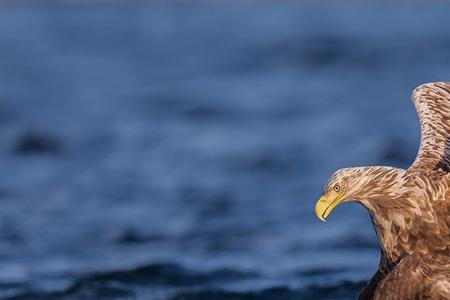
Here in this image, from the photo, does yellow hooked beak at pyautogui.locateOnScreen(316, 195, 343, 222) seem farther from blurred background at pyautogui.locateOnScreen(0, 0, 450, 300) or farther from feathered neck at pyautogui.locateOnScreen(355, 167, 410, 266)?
blurred background at pyautogui.locateOnScreen(0, 0, 450, 300)

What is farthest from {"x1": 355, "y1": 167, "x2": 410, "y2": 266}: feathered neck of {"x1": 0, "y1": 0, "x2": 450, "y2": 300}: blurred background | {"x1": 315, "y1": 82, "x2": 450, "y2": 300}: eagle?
{"x1": 0, "y1": 0, "x2": 450, "y2": 300}: blurred background

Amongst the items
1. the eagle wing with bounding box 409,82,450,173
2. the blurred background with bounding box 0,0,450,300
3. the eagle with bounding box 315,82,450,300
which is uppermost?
the blurred background with bounding box 0,0,450,300

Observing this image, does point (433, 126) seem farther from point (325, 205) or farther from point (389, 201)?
point (325, 205)

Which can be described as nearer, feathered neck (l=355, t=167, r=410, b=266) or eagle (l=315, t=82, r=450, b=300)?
eagle (l=315, t=82, r=450, b=300)

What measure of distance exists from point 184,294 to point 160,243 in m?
3.07

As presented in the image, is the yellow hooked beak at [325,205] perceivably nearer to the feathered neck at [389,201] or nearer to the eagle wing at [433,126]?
the feathered neck at [389,201]

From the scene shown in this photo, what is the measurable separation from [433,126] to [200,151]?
45.8 feet

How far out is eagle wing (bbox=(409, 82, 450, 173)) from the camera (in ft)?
36.0

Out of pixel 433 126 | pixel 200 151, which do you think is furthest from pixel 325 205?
pixel 200 151

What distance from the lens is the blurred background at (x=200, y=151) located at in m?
15.5

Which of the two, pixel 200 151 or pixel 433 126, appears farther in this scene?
pixel 200 151

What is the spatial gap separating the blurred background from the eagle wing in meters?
2.62

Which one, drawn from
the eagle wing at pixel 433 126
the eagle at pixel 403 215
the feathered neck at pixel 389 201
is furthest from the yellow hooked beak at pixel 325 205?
the eagle wing at pixel 433 126

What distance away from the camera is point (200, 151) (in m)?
25.3
